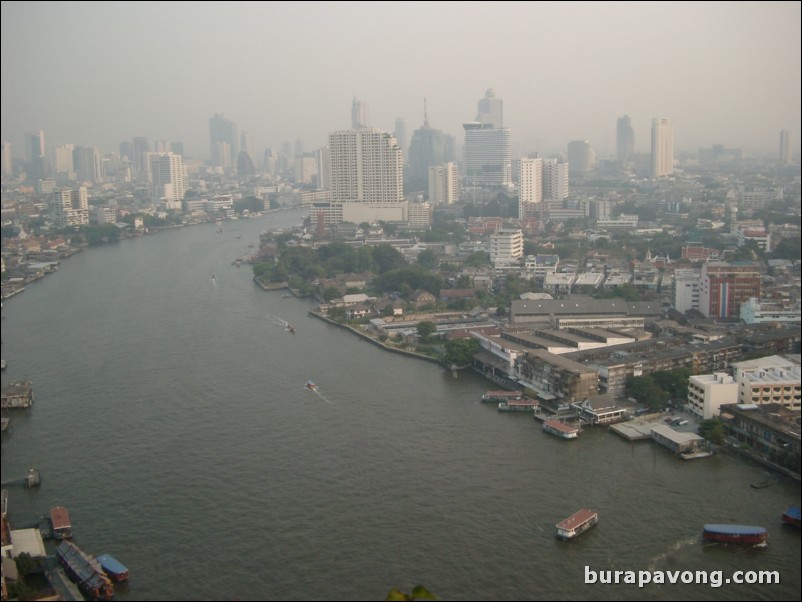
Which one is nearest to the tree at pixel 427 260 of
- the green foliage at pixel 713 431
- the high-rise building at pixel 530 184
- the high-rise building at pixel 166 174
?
the high-rise building at pixel 530 184

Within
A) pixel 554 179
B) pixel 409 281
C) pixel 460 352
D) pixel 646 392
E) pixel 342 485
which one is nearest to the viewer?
pixel 342 485

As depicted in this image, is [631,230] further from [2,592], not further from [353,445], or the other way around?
[2,592]

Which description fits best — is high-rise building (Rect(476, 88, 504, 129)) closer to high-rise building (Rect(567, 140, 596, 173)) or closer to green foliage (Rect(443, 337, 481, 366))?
high-rise building (Rect(567, 140, 596, 173))

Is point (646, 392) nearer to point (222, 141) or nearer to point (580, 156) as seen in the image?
point (580, 156)

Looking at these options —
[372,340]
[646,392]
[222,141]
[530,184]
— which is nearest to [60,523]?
[646,392]

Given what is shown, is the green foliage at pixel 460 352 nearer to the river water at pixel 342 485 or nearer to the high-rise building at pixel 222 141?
the river water at pixel 342 485

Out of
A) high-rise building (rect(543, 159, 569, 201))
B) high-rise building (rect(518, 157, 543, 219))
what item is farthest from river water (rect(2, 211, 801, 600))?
high-rise building (rect(543, 159, 569, 201))
